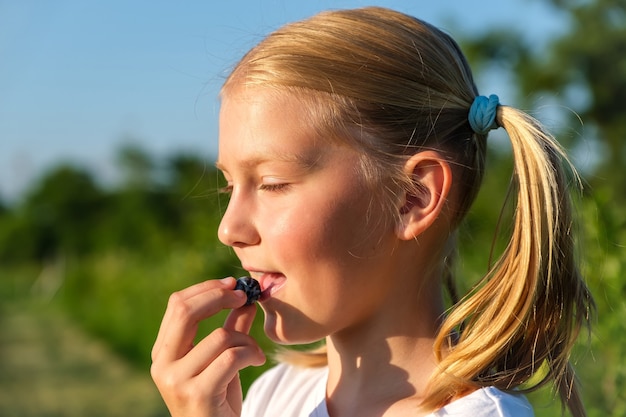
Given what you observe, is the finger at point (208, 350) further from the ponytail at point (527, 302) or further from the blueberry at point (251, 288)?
the ponytail at point (527, 302)

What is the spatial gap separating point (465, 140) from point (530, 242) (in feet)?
1.04

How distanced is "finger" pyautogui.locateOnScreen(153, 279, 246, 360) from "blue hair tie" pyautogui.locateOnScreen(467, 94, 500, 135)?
711 millimetres

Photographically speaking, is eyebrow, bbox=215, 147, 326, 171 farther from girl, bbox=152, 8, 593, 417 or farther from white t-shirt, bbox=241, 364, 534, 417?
white t-shirt, bbox=241, 364, 534, 417

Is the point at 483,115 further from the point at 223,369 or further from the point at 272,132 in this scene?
the point at 223,369

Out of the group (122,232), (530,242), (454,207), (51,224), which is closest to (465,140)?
(454,207)

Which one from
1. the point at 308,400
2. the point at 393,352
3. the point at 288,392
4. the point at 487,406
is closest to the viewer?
the point at 487,406

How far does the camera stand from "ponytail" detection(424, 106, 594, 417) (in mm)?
2072

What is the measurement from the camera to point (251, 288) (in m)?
2.16

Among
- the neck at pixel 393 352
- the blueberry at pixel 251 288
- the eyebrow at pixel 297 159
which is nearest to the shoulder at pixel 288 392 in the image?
the neck at pixel 393 352

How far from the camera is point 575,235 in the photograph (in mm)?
2221

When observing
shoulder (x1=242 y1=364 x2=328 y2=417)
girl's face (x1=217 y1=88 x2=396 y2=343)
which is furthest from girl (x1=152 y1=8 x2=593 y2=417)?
shoulder (x1=242 y1=364 x2=328 y2=417)

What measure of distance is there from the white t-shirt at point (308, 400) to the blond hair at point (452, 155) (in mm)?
43

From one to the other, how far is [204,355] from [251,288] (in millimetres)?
193

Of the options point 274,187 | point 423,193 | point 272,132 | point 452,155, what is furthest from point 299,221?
point 452,155
